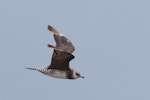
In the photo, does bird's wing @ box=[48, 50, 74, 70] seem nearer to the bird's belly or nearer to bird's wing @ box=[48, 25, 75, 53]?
the bird's belly

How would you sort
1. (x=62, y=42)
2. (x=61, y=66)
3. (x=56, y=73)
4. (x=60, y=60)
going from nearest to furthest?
(x=60, y=60) < (x=61, y=66) < (x=56, y=73) < (x=62, y=42)

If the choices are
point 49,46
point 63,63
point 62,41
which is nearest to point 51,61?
point 63,63

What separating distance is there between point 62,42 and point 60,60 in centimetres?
316

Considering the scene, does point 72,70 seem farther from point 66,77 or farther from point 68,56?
point 68,56

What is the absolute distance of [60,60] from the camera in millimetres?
16656

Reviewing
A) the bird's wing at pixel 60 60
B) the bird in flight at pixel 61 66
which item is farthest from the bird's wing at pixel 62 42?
the bird's wing at pixel 60 60

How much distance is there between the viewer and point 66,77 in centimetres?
1766

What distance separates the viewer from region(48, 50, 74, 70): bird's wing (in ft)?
52.7

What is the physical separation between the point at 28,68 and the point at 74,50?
8.37 feet

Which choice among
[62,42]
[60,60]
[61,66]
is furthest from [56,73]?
[62,42]

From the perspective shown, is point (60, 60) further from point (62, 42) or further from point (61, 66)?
point (62, 42)

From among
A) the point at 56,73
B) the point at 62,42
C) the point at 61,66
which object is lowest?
the point at 56,73

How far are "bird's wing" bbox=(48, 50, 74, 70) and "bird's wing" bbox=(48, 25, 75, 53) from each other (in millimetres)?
1666

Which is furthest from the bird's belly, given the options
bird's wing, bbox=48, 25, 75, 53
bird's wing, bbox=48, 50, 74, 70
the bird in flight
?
bird's wing, bbox=48, 25, 75, 53
